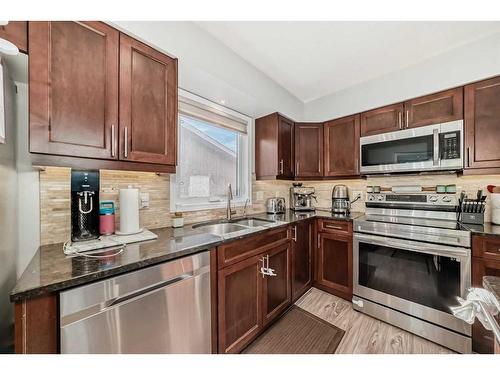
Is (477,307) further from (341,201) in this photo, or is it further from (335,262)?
(341,201)

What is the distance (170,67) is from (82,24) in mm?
472

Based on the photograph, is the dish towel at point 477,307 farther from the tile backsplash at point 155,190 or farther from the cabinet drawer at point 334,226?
the tile backsplash at point 155,190

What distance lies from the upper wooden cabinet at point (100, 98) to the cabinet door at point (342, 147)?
1976 mm

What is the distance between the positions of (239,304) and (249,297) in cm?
11

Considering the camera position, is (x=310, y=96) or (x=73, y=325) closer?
(x=73, y=325)

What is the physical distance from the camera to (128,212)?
131 cm

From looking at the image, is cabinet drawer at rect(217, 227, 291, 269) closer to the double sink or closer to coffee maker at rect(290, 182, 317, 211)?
the double sink

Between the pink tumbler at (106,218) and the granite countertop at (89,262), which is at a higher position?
the pink tumbler at (106,218)

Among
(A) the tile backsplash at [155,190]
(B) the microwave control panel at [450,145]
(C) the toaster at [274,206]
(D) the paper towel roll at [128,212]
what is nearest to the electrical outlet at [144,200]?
(A) the tile backsplash at [155,190]

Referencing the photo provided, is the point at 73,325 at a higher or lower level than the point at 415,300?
higher

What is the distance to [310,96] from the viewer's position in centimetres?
274

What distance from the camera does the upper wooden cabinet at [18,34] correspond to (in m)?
0.86
